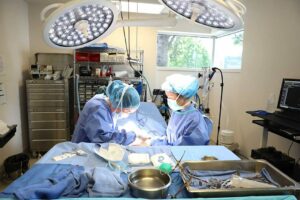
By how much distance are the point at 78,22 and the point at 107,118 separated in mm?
1252

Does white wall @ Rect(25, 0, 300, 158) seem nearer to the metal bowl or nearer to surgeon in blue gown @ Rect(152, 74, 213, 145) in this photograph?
surgeon in blue gown @ Rect(152, 74, 213, 145)

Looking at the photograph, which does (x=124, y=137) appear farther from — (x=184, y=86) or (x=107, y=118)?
(x=184, y=86)

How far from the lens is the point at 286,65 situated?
111 inches

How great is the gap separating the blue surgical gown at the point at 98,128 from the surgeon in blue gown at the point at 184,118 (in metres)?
0.31

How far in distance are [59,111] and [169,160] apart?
2.82 meters

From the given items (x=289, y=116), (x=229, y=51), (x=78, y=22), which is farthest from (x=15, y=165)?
(x=229, y=51)

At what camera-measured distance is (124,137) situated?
2.01 metres

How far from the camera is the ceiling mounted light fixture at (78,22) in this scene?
0.79 m

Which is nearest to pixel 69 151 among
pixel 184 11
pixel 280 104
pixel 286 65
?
pixel 184 11

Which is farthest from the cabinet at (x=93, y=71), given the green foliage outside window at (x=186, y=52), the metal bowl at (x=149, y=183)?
the metal bowl at (x=149, y=183)

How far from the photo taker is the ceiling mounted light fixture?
31.0 inches

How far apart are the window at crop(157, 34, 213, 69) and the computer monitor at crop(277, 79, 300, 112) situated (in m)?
2.41

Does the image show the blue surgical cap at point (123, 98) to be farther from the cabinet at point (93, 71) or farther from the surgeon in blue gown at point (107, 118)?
the cabinet at point (93, 71)

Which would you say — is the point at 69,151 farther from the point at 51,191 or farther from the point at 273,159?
the point at 273,159
